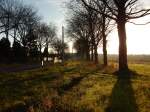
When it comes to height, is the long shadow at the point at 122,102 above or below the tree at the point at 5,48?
below

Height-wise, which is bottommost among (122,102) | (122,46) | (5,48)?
(122,102)

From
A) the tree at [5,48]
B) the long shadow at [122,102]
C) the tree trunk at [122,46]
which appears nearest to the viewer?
the long shadow at [122,102]

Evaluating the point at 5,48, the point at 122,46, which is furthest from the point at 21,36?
the point at 122,46

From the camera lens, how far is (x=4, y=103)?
11.0 metres

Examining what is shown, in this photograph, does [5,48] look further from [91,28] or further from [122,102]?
[122,102]

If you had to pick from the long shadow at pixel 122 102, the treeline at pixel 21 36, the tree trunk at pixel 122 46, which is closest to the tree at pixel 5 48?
the treeline at pixel 21 36

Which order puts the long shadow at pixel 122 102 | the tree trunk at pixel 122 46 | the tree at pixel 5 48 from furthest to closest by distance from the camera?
the tree at pixel 5 48
the tree trunk at pixel 122 46
the long shadow at pixel 122 102

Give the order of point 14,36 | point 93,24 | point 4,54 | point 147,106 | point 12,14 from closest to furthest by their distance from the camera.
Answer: point 147,106 < point 93,24 < point 12,14 < point 4,54 < point 14,36

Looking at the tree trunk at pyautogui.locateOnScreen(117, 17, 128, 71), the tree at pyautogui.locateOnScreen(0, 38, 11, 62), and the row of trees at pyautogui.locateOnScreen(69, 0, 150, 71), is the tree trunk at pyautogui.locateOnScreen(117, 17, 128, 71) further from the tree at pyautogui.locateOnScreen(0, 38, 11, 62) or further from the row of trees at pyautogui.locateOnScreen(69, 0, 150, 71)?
the tree at pyautogui.locateOnScreen(0, 38, 11, 62)

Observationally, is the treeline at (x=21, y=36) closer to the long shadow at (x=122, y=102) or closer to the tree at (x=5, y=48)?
the tree at (x=5, y=48)

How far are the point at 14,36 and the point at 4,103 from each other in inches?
2224

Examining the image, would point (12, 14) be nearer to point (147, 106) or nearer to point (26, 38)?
point (26, 38)

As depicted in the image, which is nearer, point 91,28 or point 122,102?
point 122,102

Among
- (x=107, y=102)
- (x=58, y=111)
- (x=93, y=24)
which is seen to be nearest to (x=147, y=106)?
(x=107, y=102)
